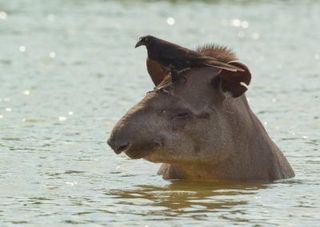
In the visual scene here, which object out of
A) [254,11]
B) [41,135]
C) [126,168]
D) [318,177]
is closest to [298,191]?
[318,177]

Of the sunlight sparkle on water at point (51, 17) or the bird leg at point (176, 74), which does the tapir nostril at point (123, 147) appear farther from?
the sunlight sparkle on water at point (51, 17)

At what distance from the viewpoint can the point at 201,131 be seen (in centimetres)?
1124

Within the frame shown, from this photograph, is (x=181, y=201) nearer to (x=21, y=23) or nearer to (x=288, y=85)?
(x=288, y=85)

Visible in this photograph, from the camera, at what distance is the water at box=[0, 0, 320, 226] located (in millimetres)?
10695

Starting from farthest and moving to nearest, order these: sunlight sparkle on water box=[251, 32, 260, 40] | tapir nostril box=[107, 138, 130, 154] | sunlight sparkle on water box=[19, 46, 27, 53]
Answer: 1. sunlight sparkle on water box=[251, 32, 260, 40]
2. sunlight sparkle on water box=[19, 46, 27, 53]
3. tapir nostril box=[107, 138, 130, 154]

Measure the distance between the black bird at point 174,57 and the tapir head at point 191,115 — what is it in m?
0.07

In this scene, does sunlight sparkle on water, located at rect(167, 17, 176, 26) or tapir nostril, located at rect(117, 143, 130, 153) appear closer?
tapir nostril, located at rect(117, 143, 130, 153)

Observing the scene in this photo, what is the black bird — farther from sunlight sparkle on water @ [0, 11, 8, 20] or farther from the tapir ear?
sunlight sparkle on water @ [0, 11, 8, 20]

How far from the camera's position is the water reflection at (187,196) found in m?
10.6

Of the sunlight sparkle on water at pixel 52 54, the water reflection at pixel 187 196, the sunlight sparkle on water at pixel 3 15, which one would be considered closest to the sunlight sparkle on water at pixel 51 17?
the sunlight sparkle on water at pixel 3 15

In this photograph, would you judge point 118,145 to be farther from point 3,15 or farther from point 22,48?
point 3,15

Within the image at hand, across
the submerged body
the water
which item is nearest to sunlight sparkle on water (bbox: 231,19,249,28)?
the water

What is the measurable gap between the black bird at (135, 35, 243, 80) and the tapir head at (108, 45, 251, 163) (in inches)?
2.9

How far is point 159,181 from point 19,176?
4.23ft
